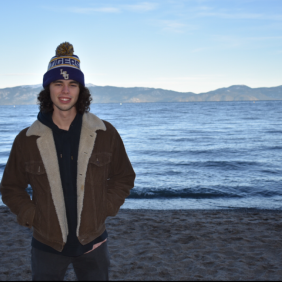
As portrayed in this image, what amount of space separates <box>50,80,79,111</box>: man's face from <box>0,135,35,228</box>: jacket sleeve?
15.6 inches

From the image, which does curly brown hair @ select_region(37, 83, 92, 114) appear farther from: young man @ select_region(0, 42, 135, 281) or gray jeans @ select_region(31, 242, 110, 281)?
gray jeans @ select_region(31, 242, 110, 281)

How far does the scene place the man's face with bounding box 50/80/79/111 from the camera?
2400 millimetres

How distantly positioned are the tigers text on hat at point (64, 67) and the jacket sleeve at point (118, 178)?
583 millimetres

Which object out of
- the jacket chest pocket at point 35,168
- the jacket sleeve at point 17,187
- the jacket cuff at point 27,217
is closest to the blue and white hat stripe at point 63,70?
the jacket sleeve at point 17,187

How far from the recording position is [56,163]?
229 cm

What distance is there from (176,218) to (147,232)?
139cm

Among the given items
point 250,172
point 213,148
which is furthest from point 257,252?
point 213,148

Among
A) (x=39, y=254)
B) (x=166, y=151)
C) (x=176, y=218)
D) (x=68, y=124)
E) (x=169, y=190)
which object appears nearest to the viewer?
(x=39, y=254)

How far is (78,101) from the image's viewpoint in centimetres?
257

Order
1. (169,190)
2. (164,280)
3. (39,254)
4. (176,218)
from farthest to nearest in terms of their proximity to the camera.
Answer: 1. (169,190)
2. (176,218)
3. (164,280)
4. (39,254)

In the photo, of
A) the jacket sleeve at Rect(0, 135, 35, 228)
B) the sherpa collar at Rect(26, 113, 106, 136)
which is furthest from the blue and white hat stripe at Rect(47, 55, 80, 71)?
the jacket sleeve at Rect(0, 135, 35, 228)

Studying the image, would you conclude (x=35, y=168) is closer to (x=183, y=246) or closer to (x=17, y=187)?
(x=17, y=187)

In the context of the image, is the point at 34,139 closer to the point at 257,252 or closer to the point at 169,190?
the point at 257,252

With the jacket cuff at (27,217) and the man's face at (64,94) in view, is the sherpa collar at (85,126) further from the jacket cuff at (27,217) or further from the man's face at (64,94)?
the jacket cuff at (27,217)
